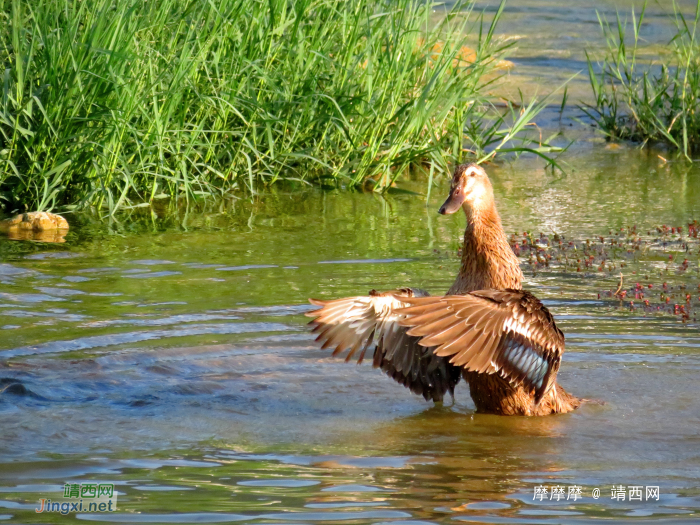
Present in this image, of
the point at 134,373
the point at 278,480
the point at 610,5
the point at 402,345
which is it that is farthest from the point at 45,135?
the point at 610,5

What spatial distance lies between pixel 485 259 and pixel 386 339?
56 cm

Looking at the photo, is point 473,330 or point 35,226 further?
point 35,226

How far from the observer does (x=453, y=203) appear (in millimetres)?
4816

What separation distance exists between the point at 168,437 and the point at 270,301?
81.9 inches

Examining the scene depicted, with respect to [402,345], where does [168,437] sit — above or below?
below

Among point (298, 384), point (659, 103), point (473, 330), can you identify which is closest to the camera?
point (473, 330)

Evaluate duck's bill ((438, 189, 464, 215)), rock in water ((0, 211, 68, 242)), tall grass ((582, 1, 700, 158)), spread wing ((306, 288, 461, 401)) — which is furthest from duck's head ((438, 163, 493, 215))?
tall grass ((582, 1, 700, 158))

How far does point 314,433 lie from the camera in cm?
446

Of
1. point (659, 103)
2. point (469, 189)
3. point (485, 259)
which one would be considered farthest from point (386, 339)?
point (659, 103)

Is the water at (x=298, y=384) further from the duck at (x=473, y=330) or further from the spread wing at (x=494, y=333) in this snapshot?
the spread wing at (x=494, y=333)

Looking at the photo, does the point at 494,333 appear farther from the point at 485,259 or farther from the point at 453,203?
the point at 453,203

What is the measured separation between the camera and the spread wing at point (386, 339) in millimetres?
4570

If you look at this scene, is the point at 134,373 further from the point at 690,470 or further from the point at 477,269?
the point at 690,470

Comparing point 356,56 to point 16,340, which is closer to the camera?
point 16,340
